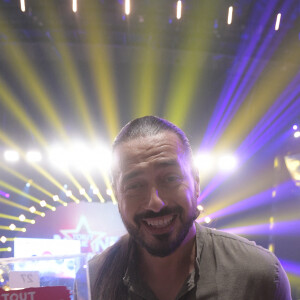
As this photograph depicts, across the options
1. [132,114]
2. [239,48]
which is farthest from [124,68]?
[239,48]

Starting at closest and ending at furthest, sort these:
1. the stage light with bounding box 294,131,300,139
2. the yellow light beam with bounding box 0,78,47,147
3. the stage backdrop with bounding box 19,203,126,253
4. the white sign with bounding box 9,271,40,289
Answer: the white sign with bounding box 9,271,40,289
the yellow light beam with bounding box 0,78,47,147
the stage light with bounding box 294,131,300,139
the stage backdrop with bounding box 19,203,126,253

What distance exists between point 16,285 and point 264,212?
686 cm

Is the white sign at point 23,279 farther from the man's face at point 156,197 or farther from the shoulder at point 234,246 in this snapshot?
the shoulder at point 234,246

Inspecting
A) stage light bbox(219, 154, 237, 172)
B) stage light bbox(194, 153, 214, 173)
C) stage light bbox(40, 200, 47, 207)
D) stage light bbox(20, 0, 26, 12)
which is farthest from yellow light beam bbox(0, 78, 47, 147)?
stage light bbox(219, 154, 237, 172)

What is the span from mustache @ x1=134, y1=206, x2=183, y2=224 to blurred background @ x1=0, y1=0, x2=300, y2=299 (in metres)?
3.49

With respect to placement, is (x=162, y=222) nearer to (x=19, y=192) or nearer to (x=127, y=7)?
(x=127, y=7)

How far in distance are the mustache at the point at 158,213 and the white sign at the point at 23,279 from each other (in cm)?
41

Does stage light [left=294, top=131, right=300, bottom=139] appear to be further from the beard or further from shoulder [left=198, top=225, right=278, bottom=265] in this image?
the beard

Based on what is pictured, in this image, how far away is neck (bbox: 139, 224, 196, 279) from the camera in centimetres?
114

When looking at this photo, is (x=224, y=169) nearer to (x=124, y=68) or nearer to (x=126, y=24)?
(x=124, y=68)

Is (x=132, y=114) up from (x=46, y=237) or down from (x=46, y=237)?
up

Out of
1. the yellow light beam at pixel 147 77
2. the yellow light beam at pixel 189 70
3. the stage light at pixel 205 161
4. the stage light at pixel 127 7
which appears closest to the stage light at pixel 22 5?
the stage light at pixel 127 7

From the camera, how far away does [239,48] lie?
15.8ft

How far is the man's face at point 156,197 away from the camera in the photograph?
1.03 m
